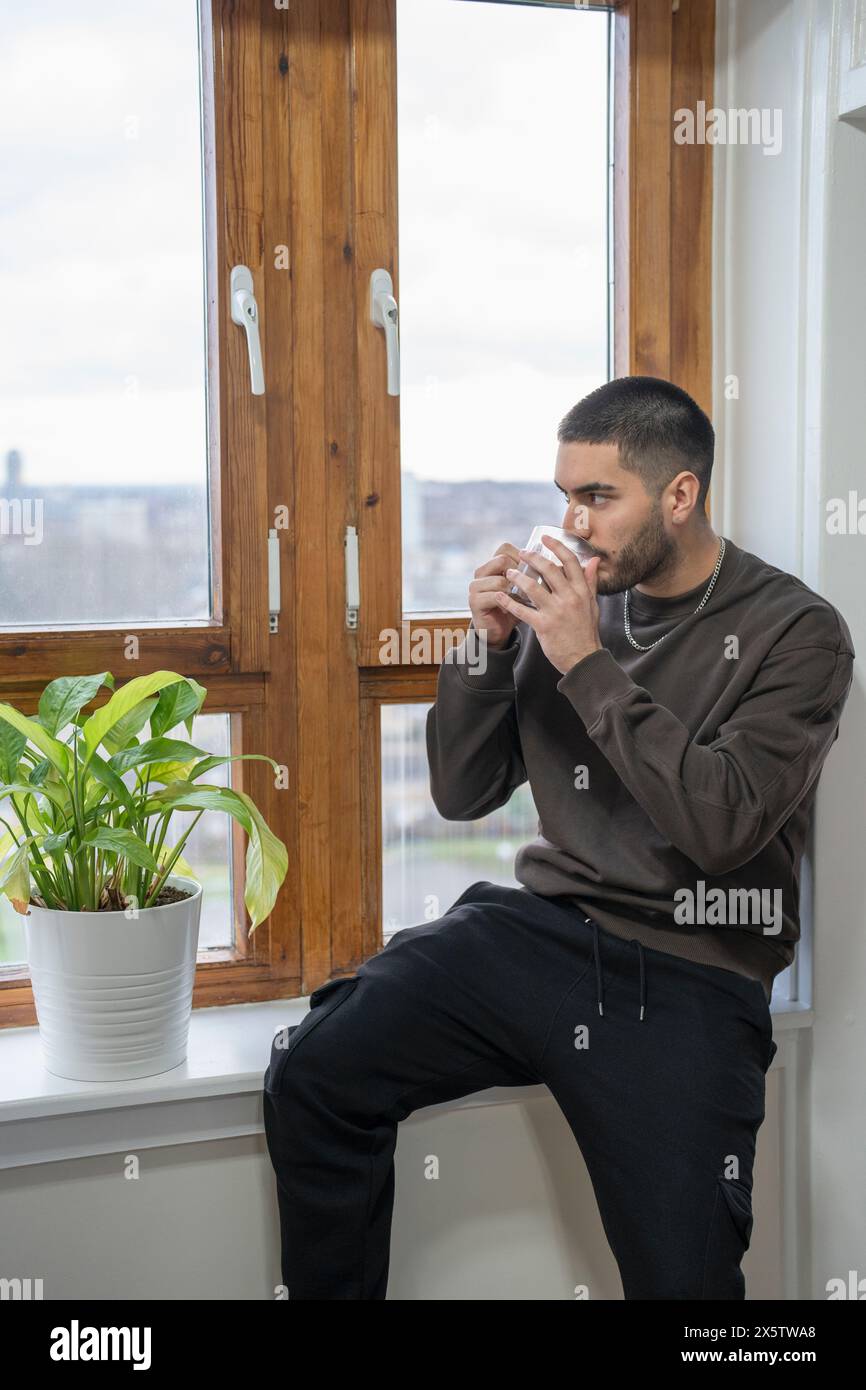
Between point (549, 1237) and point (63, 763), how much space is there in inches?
34.3

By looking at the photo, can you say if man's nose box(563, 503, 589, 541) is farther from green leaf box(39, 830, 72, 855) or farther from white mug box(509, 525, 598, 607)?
green leaf box(39, 830, 72, 855)

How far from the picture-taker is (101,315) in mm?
1753

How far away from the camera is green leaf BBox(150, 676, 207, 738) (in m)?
1.58

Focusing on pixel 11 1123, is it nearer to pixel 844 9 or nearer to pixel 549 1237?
pixel 549 1237

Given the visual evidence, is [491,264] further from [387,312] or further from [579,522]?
[579,522]

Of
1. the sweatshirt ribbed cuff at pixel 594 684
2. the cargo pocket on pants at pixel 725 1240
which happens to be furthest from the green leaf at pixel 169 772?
the cargo pocket on pants at pixel 725 1240

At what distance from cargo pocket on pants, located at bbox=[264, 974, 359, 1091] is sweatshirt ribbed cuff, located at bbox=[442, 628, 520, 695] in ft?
1.31

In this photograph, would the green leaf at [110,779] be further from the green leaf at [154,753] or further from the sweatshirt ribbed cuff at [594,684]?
the sweatshirt ribbed cuff at [594,684]

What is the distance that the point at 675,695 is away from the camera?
1602mm

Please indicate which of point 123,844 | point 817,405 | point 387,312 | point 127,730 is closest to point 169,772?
point 127,730

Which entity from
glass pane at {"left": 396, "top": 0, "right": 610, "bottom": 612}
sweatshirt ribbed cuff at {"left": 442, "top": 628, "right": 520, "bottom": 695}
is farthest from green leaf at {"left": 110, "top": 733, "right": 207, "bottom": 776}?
glass pane at {"left": 396, "top": 0, "right": 610, "bottom": 612}

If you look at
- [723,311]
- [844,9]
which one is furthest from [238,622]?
[844,9]

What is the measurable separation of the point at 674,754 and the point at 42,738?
28.3 inches

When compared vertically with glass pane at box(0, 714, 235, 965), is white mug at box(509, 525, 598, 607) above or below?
above
